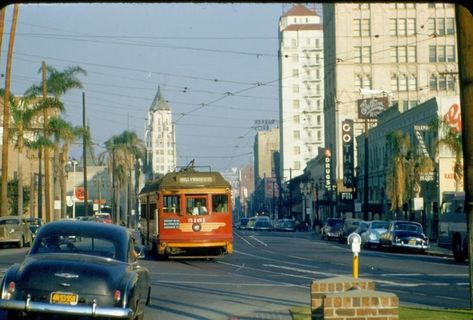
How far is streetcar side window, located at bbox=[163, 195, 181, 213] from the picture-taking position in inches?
1441

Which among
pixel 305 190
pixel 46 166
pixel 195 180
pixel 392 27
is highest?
pixel 392 27

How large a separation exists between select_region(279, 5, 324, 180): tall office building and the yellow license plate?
160 metres

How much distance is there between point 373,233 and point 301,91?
121 meters

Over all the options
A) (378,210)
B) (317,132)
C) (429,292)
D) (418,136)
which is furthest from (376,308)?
(317,132)

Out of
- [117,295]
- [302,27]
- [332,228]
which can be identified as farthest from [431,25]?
[117,295]

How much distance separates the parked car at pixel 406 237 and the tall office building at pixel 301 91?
401 feet

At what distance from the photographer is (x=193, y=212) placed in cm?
3650

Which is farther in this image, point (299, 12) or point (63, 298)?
point (299, 12)

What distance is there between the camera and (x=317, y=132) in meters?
178

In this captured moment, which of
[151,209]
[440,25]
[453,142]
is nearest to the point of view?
[151,209]

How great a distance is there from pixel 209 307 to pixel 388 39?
9799 cm

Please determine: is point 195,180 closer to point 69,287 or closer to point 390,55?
point 69,287

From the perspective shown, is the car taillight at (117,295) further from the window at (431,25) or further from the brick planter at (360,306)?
the window at (431,25)

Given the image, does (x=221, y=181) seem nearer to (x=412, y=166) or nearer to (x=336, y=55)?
(x=412, y=166)
